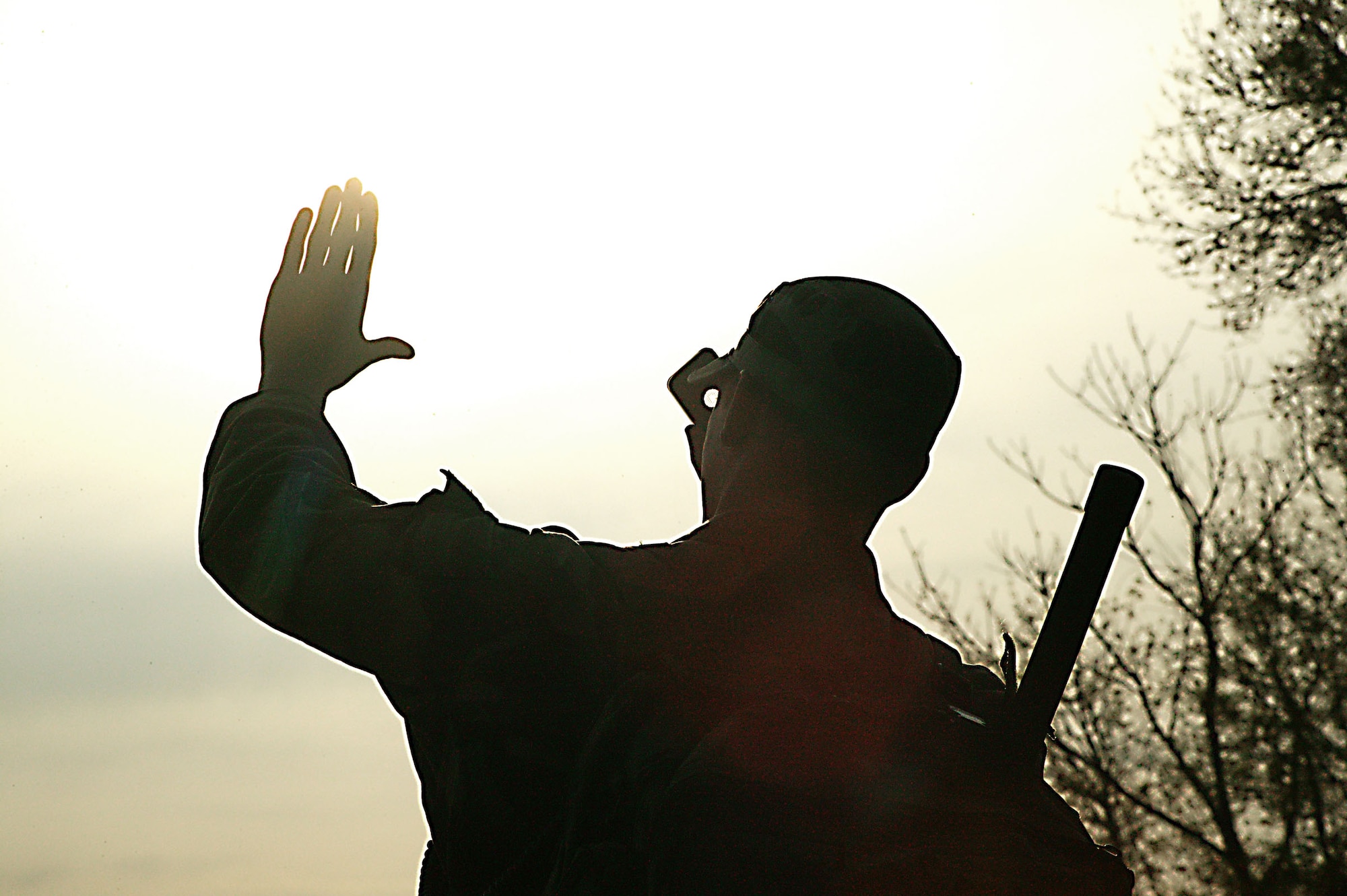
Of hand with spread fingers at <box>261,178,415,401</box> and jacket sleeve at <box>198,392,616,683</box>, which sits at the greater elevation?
hand with spread fingers at <box>261,178,415,401</box>

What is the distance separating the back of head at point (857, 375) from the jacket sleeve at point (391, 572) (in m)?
0.34

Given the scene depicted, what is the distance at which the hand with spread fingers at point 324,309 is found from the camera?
64.1 inches

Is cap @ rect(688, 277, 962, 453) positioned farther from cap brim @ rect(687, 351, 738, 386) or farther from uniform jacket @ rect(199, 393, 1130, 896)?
uniform jacket @ rect(199, 393, 1130, 896)

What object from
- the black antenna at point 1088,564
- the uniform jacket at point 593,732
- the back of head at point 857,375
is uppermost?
the back of head at point 857,375

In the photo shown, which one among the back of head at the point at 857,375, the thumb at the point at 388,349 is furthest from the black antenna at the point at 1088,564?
the thumb at the point at 388,349

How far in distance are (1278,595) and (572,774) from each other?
1114cm

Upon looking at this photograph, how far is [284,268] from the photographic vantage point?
5.46ft

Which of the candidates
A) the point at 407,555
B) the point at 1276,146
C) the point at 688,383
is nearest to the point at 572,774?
the point at 407,555

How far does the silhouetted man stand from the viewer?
141 centimetres

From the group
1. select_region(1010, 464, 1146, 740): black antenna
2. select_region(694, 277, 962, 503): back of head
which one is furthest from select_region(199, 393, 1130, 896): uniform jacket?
select_region(694, 277, 962, 503): back of head

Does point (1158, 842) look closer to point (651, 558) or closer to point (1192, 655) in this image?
point (1192, 655)

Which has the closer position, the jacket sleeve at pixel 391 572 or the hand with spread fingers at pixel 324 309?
the jacket sleeve at pixel 391 572

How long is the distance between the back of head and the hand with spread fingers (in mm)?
461

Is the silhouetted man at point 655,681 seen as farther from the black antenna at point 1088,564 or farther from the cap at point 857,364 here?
the black antenna at point 1088,564
